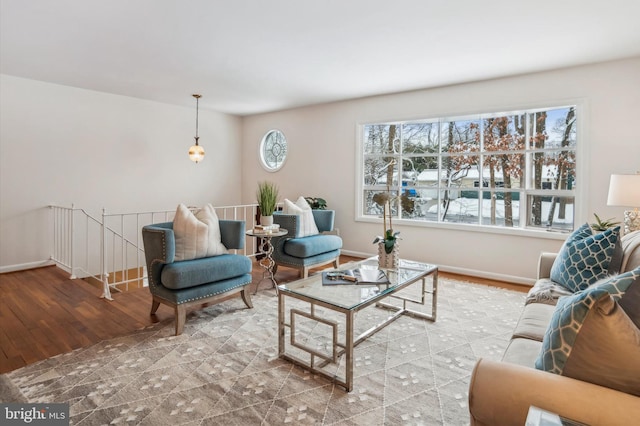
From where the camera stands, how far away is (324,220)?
4891 mm

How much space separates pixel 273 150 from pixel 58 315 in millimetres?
4493

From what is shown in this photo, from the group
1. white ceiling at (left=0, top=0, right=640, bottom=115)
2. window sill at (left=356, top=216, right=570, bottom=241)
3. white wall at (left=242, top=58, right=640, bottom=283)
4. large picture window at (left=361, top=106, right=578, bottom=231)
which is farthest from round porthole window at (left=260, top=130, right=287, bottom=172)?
window sill at (left=356, top=216, right=570, bottom=241)

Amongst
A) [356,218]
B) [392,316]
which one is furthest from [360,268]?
[356,218]

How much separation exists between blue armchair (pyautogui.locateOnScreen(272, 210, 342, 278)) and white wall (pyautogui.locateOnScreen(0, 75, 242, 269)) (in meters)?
2.75

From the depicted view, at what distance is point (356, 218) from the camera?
5.62 metres

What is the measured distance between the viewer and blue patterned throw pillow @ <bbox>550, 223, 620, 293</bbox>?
2186mm

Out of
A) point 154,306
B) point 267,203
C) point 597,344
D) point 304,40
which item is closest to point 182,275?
point 154,306

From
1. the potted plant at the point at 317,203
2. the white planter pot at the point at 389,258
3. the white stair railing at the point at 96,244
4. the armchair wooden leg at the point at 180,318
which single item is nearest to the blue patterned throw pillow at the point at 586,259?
the white planter pot at the point at 389,258

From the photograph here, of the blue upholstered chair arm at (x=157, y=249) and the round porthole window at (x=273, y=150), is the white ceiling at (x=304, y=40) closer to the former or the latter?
the blue upholstered chair arm at (x=157, y=249)

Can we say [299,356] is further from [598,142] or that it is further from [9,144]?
[9,144]

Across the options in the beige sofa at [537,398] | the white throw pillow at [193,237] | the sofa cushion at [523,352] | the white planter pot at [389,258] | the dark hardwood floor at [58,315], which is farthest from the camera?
the white throw pillow at [193,237]

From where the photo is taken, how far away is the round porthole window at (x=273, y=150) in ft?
21.9

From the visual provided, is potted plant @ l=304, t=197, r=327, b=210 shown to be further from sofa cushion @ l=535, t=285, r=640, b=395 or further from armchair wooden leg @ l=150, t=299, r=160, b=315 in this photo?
sofa cushion @ l=535, t=285, r=640, b=395

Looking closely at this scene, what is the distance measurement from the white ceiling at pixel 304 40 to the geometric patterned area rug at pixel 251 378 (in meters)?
2.49
